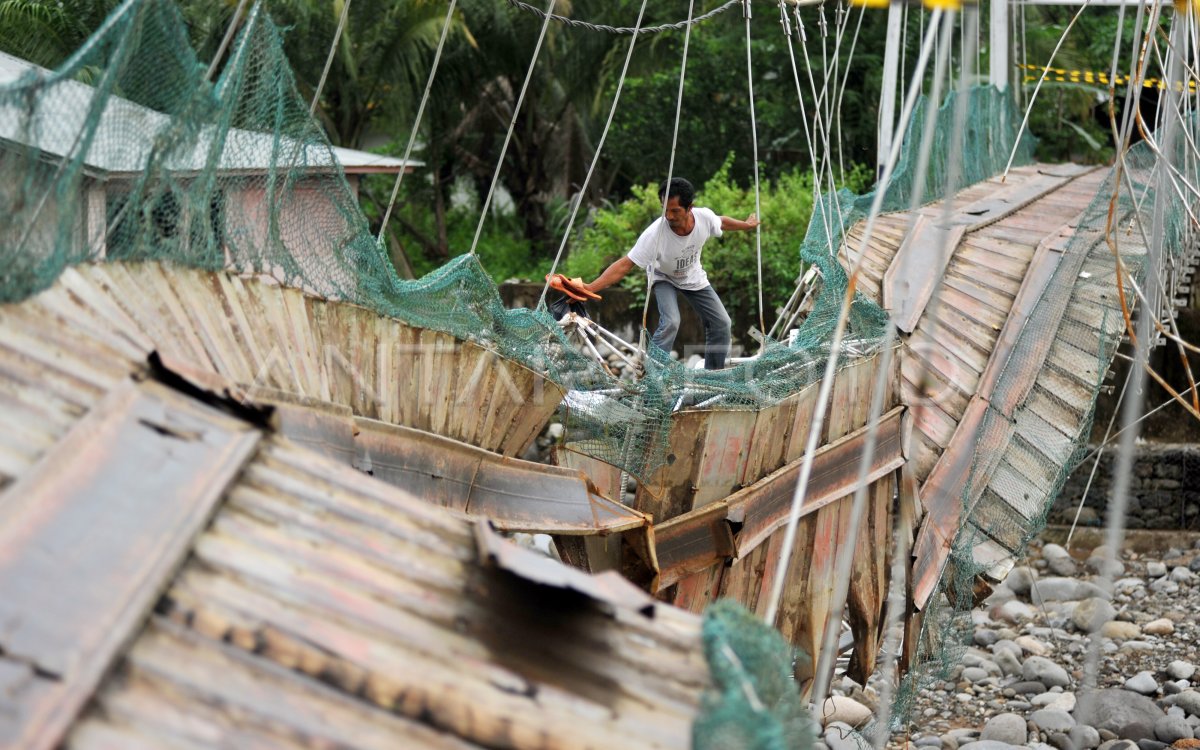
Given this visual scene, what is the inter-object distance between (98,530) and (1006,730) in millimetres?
8858

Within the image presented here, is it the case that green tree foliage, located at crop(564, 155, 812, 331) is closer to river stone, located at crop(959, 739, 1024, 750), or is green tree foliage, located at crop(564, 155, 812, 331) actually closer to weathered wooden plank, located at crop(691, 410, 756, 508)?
river stone, located at crop(959, 739, 1024, 750)

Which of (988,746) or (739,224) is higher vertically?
(739,224)

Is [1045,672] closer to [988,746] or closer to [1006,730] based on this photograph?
[1006,730]

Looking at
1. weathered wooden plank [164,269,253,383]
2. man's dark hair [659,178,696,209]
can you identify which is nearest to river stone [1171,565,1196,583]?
man's dark hair [659,178,696,209]

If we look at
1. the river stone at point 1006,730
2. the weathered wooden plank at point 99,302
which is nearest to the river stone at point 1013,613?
the river stone at point 1006,730

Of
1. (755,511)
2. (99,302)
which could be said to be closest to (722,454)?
(755,511)

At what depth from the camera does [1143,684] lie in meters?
11.3

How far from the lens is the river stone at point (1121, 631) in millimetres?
12695

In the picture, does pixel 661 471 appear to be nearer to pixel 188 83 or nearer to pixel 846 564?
pixel 846 564

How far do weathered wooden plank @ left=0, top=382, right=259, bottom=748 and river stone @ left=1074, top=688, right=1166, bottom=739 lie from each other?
28.8 ft

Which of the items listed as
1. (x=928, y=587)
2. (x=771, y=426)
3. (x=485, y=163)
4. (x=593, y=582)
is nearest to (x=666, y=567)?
(x=771, y=426)

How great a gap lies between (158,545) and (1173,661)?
1101cm

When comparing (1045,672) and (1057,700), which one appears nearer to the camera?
(1057,700)

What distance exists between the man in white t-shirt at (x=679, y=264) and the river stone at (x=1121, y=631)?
6.28m
